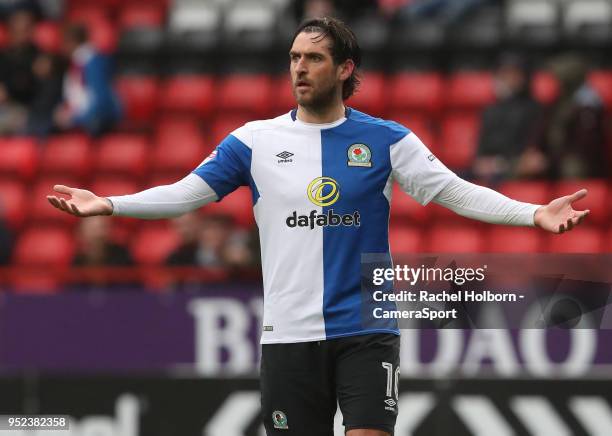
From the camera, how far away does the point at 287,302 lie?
483cm

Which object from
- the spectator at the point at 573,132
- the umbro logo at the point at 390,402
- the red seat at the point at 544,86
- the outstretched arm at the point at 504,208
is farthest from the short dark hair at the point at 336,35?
the red seat at the point at 544,86

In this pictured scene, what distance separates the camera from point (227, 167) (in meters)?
4.97

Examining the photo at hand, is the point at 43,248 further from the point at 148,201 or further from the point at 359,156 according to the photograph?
the point at 359,156

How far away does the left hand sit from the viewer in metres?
4.65

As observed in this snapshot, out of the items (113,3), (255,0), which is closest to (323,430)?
(255,0)

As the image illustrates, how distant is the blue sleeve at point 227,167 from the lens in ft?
16.3

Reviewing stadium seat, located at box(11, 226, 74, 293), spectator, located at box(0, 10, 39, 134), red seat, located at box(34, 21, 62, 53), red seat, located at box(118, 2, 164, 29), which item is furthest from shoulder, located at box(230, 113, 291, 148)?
red seat, located at box(118, 2, 164, 29)

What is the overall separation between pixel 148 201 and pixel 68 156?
698 cm

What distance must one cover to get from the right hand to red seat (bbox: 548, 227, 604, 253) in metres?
5.48

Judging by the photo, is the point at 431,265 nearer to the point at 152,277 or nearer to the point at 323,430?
the point at 323,430

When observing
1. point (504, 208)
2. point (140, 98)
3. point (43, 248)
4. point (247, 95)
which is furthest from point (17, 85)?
point (504, 208)

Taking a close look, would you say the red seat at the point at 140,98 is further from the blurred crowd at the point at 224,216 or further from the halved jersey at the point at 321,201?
the halved jersey at the point at 321,201

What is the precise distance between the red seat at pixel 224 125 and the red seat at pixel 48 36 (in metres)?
1.92

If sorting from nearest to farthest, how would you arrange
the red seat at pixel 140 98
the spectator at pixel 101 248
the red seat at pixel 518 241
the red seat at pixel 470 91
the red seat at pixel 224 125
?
the spectator at pixel 101 248 → the red seat at pixel 518 241 → the red seat at pixel 470 91 → the red seat at pixel 224 125 → the red seat at pixel 140 98
